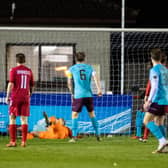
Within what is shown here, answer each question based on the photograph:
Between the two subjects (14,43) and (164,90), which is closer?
(164,90)

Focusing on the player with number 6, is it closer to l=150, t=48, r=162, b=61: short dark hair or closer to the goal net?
the goal net

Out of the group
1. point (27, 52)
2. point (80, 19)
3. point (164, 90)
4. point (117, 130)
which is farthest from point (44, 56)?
point (164, 90)

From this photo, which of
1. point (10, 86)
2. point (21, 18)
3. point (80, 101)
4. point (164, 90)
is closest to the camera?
point (164, 90)

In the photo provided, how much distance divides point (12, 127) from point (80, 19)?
10.7 m

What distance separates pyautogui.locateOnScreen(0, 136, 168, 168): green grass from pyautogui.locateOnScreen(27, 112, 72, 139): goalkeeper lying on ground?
7.07 ft

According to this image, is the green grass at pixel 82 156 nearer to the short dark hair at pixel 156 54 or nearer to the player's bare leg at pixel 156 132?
the player's bare leg at pixel 156 132

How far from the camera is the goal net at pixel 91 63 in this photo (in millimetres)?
18984

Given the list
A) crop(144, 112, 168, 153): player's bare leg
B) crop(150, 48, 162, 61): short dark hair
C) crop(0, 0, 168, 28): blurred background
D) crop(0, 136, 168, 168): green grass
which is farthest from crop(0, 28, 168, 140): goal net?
crop(144, 112, 168, 153): player's bare leg

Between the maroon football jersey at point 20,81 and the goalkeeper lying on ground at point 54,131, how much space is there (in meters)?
3.43

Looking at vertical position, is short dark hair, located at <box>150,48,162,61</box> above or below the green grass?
above

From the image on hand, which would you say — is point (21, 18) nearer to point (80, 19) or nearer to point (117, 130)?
point (80, 19)

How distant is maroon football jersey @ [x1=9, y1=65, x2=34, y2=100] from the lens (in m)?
14.7

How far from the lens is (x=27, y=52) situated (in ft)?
73.0

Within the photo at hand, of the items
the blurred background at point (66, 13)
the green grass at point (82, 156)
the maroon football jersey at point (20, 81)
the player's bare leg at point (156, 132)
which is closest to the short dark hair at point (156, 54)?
the player's bare leg at point (156, 132)
